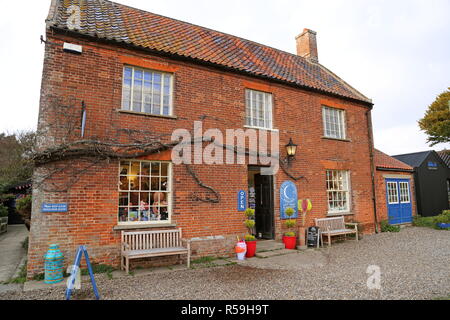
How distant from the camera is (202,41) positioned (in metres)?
10.1

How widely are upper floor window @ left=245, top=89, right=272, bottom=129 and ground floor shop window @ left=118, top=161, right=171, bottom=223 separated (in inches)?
137

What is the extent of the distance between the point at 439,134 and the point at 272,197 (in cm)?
2658

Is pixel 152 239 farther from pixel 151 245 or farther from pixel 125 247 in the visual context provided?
pixel 125 247

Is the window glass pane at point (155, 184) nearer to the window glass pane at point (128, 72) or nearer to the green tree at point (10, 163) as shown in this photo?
the window glass pane at point (128, 72)

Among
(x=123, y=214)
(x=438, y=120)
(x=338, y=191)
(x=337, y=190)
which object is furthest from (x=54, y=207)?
(x=438, y=120)

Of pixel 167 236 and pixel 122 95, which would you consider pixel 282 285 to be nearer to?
pixel 167 236

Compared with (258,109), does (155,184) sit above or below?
below

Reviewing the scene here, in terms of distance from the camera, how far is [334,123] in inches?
464

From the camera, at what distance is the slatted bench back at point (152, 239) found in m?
6.80

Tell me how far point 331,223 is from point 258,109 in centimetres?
528

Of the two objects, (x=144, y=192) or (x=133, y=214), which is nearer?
(x=133, y=214)

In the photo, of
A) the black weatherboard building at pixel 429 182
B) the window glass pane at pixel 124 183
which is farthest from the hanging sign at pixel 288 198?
the black weatherboard building at pixel 429 182

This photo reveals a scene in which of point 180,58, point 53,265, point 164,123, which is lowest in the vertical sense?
point 53,265
